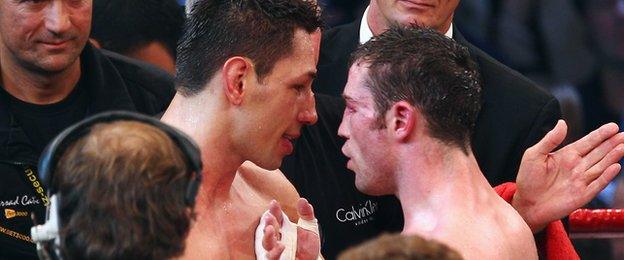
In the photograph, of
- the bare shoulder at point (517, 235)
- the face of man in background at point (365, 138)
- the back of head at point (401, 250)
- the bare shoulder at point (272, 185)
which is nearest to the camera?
the back of head at point (401, 250)

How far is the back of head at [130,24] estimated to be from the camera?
151 inches

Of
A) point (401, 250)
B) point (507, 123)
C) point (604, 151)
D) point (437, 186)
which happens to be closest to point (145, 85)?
point (507, 123)

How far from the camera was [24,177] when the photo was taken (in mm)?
2859

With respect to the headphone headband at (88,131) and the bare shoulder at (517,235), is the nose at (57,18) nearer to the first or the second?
the bare shoulder at (517,235)

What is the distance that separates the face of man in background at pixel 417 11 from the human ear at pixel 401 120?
2.53 ft

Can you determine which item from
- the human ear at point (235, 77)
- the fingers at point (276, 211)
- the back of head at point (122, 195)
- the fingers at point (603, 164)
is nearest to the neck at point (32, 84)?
the human ear at point (235, 77)

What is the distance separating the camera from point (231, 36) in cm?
260

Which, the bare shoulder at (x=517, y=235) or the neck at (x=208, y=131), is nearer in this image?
the bare shoulder at (x=517, y=235)

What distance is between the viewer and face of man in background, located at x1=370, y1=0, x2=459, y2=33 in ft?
10.7

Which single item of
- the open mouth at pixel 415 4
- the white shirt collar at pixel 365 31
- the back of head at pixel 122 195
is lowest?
the white shirt collar at pixel 365 31

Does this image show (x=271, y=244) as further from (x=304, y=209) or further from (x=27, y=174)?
(x=27, y=174)

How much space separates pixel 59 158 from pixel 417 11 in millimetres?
1673

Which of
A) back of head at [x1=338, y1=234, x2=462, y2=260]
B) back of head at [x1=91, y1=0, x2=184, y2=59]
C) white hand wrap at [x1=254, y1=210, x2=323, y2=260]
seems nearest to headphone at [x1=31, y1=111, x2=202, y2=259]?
back of head at [x1=338, y1=234, x2=462, y2=260]

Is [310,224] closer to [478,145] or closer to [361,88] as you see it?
[361,88]
